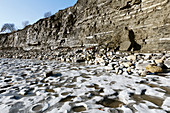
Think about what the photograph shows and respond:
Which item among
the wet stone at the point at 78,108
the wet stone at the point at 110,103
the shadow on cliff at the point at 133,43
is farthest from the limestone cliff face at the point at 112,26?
the wet stone at the point at 78,108

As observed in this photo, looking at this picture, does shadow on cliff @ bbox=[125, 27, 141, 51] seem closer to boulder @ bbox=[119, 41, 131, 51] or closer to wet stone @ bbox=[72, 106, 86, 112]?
boulder @ bbox=[119, 41, 131, 51]

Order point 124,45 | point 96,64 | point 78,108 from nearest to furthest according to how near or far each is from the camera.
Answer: point 78,108
point 96,64
point 124,45

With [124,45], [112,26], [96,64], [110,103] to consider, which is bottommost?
[110,103]

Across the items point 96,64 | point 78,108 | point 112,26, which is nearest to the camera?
point 78,108

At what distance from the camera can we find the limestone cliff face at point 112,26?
5.00 metres

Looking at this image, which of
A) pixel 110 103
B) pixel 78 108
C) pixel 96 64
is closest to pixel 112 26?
pixel 96 64

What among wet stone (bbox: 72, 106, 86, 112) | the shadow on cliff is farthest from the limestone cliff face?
wet stone (bbox: 72, 106, 86, 112)

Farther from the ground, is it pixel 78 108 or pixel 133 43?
pixel 133 43

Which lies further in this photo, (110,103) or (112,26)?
(112,26)

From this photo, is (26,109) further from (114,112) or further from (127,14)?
(127,14)

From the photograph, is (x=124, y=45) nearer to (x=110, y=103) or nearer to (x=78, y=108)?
(x=110, y=103)

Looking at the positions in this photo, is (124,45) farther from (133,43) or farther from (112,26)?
(112,26)

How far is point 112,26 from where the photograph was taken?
269 inches

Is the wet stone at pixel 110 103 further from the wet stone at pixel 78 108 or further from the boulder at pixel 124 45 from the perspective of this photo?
the boulder at pixel 124 45
